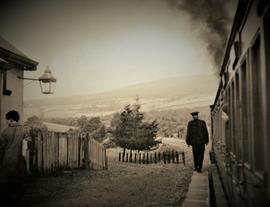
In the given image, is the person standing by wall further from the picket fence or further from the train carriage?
the picket fence

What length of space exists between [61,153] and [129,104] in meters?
7.19

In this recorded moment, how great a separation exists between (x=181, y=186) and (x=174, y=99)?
40.6 metres

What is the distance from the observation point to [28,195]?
6742mm

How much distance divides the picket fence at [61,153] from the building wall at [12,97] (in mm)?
1207

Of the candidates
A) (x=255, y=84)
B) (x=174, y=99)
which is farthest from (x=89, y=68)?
(x=255, y=84)

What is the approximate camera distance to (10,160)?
4.65 meters

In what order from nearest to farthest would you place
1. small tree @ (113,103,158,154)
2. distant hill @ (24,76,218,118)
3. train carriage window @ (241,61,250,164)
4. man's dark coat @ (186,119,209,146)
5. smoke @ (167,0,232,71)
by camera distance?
train carriage window @ (241,61,250,164)
man's dark coat @ (186,119,209,146)
small tree @ (113,103,158,154)
smoke @ (167,0,232,71)
distant hill @ (24,76,218,118)

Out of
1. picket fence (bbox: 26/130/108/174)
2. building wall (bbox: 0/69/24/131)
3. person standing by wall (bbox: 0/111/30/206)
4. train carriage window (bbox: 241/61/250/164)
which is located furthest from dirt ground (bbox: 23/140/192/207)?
train carriage window (bbox: 241/61/250/164)

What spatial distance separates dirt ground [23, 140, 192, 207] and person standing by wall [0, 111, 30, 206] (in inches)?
54.2

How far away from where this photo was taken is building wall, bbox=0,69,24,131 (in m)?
9.18

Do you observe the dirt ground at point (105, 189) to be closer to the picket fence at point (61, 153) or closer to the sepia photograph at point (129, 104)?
the sepia photograph at point (129, 104)

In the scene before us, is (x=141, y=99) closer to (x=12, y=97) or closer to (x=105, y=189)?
(x=12, y=97)

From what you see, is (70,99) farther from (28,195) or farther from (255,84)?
(255,84)

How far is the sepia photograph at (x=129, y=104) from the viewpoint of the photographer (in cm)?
281
